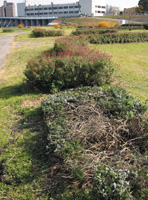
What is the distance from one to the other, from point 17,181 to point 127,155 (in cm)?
166

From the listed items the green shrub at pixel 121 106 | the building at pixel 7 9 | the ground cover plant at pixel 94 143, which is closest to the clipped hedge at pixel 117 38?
the ground cover plant at pixel 94 143

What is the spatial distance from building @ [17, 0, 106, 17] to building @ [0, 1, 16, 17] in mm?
29602

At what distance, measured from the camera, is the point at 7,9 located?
13525 cm

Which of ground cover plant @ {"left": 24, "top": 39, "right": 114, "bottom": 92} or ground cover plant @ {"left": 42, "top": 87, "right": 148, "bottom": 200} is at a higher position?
ground cover plant @ {"left": 24, "top": 39, "right": 114, "bottom": 92}

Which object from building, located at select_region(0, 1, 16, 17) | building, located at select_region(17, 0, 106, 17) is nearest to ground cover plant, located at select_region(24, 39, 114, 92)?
building, located at select_region(17, 0, 106, 17)

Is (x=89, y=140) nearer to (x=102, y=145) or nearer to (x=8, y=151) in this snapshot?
(x=102, y=145)

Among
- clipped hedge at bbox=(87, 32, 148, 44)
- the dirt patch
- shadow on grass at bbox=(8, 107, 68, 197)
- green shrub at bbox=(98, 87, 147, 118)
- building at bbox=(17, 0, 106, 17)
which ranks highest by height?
building at bbox=(17, 0, 106, 17)

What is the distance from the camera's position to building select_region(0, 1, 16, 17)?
133 meters

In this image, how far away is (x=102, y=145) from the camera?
10.2 feet

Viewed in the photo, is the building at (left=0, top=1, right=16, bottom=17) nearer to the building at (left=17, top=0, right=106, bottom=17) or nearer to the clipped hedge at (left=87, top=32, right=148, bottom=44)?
the building at (left=17, top=0, right=106, bottom=17)

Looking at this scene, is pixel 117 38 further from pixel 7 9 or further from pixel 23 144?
pixel 7 9

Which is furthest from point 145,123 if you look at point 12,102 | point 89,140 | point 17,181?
point 12,102

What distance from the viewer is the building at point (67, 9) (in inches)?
3536

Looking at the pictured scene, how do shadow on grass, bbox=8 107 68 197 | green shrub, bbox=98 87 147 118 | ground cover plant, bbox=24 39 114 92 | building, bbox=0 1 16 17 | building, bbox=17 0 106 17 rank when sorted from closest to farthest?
shadow on grass, bbox=8 107 68 197 → green shrub, bbox=98 87 147 118 → ground cover plant, bbox=24 39 114 92 → building, bbox=17 0 106 17 → building, bbox=0 1 16 17
